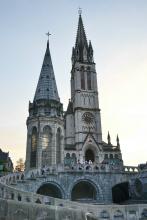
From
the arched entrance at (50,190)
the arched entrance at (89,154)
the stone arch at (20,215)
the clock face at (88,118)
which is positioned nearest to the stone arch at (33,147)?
the arched entrance at (50,190)

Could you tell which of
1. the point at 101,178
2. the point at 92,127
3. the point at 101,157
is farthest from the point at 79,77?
the point at 101,178

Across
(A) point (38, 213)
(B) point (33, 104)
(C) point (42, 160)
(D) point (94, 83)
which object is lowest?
(A) point (38, 213)

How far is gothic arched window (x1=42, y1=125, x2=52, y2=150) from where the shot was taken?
52166 millimetres

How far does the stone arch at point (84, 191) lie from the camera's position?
4060cm

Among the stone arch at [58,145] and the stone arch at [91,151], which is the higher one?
the stone arch at [91,151]

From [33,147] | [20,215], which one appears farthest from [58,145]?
[20,215]

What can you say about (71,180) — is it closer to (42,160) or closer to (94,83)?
(42,160)

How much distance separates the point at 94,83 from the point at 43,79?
30.4m

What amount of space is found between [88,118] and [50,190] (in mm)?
41726

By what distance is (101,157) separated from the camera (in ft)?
246

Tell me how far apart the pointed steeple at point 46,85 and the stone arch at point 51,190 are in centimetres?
1966

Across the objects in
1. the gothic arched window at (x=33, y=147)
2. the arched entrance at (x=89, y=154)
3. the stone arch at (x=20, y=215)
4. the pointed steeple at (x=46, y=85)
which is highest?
the pointed steeple at (x=46, y=85)

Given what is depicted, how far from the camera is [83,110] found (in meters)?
81.3

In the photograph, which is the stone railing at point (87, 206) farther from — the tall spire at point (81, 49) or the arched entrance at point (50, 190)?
the tall spire at point (81, 49)
